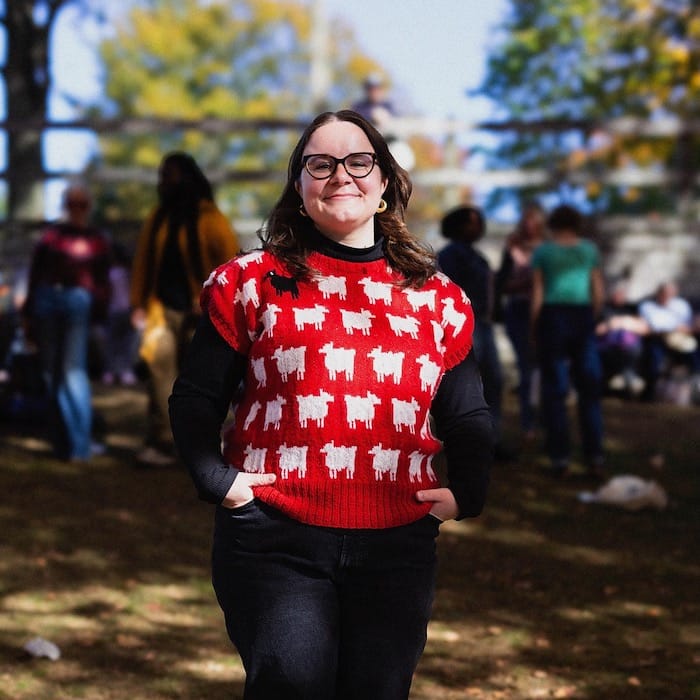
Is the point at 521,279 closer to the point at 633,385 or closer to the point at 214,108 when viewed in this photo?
the point at 633,385

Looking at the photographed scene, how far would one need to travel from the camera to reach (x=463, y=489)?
9.91 feet

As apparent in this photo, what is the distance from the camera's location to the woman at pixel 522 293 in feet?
35.4

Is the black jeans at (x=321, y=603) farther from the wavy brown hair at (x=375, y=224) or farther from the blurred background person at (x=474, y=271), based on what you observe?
the blurred background person at (x=474, y=271)

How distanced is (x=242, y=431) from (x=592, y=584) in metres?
4.15

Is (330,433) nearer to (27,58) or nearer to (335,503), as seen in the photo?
(335,503)

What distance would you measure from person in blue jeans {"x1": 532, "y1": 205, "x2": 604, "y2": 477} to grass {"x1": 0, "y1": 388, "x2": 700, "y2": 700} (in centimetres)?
37

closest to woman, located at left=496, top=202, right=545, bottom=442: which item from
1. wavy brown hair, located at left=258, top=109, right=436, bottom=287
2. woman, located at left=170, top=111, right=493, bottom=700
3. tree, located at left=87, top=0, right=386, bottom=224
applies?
wavy brown hair, located at left=258, top=109, right=436, bottom=287

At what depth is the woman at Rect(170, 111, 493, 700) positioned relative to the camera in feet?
9.43

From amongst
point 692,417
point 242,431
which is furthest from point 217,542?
point 692,417

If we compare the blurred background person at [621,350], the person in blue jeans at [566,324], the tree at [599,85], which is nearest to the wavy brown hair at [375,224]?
the person in blue jeans at [566,324]

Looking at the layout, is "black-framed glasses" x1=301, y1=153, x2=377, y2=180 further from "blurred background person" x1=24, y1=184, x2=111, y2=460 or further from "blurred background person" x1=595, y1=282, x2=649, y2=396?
"blurred background person" x1=595, y1=282, x2=649, y2=396

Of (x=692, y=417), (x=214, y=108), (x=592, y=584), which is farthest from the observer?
(x=214, y=108)

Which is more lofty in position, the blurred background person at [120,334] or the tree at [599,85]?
the tree at [599,85]

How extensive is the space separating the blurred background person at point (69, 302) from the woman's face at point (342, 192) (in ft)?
21.4
